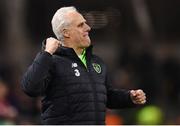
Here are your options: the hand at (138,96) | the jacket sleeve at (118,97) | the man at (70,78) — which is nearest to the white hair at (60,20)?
the man at (70,78)

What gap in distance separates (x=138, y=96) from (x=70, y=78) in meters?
0.60

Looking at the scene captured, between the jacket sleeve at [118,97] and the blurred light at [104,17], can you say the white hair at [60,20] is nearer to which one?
the jacket sleeve at [118,97]

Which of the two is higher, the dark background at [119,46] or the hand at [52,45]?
the hand at [52,45]

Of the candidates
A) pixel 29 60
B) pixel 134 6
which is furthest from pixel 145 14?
pixel 29 60

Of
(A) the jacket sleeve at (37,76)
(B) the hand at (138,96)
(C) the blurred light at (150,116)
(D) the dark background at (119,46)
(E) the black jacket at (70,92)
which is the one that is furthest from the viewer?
(D) the dark background at (119,46)

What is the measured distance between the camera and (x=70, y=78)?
6.88 meters

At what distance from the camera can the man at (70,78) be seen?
675 centimetres

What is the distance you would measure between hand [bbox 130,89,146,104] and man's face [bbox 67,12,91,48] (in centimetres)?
55

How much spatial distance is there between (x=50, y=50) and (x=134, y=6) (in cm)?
925

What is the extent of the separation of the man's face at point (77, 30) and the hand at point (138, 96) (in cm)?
55

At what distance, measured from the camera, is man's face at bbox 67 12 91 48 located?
700 centimetres

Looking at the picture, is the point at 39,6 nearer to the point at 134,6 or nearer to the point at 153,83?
the point at 134,6

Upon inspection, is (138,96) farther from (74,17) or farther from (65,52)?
(74,17)

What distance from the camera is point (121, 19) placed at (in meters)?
16.5
